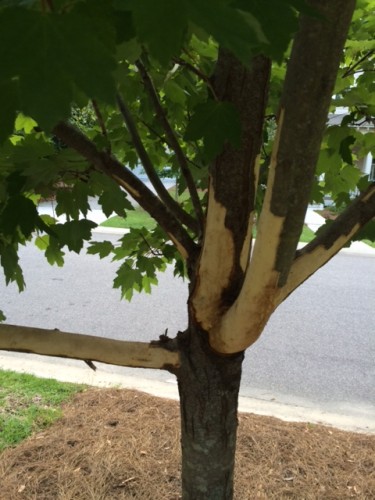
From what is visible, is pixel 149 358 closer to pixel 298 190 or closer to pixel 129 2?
pixel 298 190

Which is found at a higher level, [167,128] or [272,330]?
[167,128]

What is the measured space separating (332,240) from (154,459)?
1.76 meters

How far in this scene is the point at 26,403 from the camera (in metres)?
3.06

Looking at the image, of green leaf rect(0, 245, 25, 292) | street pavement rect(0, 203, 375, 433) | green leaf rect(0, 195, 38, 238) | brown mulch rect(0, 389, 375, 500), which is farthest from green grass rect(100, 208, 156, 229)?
green leaf rect(0, 195, 38, 238)

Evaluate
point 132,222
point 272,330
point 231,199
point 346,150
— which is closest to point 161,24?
point 231,199

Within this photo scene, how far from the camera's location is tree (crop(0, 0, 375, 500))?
1.60 ft

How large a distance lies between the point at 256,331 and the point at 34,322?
3.94m

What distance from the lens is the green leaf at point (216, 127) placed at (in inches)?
34.7

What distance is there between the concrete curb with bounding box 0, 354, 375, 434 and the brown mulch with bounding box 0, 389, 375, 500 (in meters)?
0.20

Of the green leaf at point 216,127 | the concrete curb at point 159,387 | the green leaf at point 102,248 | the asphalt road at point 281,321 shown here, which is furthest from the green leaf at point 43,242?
the asphalt road at point 281,321

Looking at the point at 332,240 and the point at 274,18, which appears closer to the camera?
the point at 274,18

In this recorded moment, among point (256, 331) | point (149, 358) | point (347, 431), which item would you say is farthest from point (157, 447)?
point (256, 331)

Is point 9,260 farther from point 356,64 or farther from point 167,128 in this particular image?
point 356,64

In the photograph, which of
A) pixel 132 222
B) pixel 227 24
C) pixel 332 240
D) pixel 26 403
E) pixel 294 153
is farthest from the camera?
pixel 132 222
